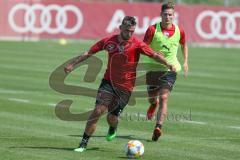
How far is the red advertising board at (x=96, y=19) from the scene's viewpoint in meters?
43.2

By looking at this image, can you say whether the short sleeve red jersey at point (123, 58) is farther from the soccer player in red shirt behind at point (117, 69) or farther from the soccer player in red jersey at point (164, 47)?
the soccer player in red jersey at point (164, 47)

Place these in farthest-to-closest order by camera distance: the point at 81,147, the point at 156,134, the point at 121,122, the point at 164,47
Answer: the point at 121,122, the point at 164,47, the point at 156,134, the point at 81,147

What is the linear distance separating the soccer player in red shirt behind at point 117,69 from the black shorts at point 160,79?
5.94 feet

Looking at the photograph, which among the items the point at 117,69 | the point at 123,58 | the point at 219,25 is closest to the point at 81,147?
the point at 117,69

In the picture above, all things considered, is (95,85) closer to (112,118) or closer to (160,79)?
(160,79)

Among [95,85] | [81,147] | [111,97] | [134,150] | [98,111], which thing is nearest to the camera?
[134,150]

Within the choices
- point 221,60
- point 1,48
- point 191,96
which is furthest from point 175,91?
point 1,48

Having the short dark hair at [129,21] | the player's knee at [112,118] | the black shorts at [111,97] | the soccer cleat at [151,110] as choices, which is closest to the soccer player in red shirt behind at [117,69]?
the black shorts at [111,97]

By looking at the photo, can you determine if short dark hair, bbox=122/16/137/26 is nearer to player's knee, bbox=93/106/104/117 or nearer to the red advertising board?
player's knee, bbox=93/106/104/117

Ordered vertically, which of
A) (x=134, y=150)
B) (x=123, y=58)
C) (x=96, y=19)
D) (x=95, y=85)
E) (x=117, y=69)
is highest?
(x=123, y=58)

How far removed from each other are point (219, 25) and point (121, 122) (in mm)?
30428

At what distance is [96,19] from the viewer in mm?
44688

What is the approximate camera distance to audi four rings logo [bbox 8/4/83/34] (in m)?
43.2

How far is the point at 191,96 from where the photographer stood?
20.8m
